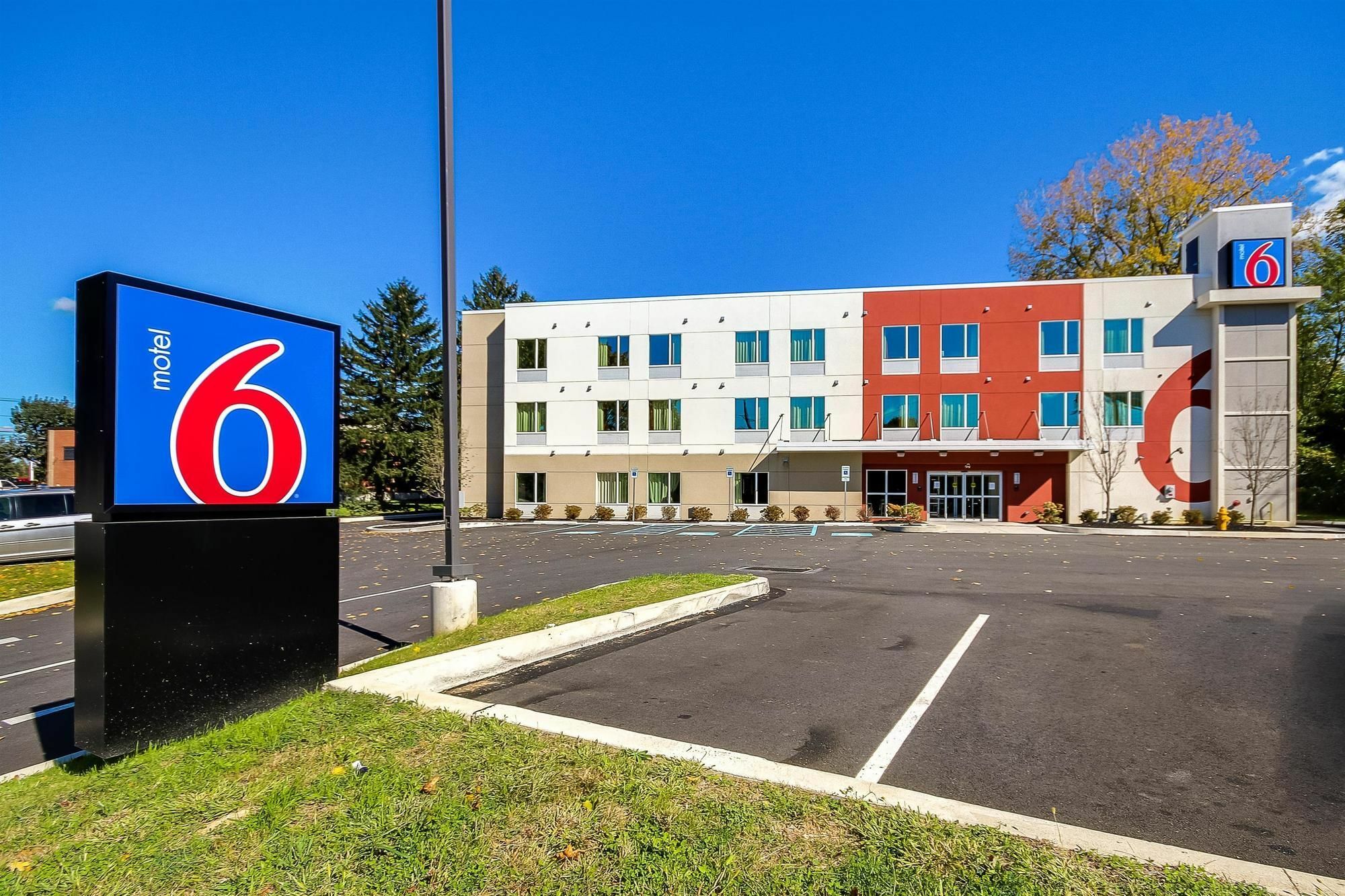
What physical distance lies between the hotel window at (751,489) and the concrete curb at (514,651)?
24949 mm

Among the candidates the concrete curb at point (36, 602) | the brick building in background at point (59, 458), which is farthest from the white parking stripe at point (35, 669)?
the brick building in background at point (59, 458)

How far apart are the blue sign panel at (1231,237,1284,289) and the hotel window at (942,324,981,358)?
10.7 metres

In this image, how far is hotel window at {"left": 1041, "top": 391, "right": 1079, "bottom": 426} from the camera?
104 feet

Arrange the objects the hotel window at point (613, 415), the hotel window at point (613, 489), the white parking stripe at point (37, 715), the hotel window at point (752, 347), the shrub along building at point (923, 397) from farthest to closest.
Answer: the hotel window at point (613, 415), the hotel window at point (613, 489), the hotel window at point (752, 347), the shrub along building at point (923, 397), the white parking stripe at point (37, 715)

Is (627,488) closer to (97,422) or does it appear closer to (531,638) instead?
(531,638)

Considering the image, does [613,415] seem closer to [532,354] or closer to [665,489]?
[665,489]

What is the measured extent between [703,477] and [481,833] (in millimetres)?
31813

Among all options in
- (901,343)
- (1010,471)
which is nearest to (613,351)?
(901,343)

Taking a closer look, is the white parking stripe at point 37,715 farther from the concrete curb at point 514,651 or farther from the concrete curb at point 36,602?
the concrete curb at point 36,602

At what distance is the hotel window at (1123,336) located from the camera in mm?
31406

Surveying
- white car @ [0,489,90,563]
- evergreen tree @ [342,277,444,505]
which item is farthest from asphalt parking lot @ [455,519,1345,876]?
evergreen tree @ [342,277,444,505]

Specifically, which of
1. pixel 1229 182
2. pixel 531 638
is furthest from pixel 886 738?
pixel 1229 182

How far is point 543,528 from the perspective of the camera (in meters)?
29.2

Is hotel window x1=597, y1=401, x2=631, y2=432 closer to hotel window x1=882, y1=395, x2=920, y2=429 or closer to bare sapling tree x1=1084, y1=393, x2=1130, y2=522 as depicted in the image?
hotel window x1=882, y1=395, x2=920, y2=429
